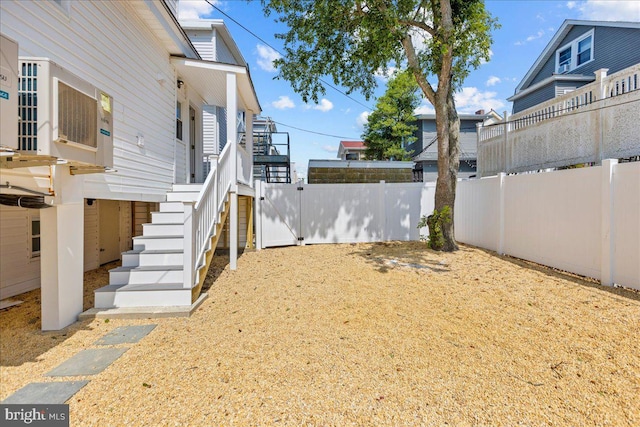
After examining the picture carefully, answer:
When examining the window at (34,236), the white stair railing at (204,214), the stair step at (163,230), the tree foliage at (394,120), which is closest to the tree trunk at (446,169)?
the white stair railing at (204,214)

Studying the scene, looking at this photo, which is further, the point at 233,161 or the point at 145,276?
the point at 233,161

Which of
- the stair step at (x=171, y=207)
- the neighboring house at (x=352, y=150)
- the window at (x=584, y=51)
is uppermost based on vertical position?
the window at (x=584, y=51)

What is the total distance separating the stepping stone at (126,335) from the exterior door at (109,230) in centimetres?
402

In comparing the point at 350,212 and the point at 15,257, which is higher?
the point at 350,212

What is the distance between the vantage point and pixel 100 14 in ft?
13.8

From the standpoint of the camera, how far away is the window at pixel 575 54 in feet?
43.9

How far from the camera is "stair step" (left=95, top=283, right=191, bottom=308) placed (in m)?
3.73

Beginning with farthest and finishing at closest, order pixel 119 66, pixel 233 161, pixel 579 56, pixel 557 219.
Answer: pixel 579 56, pixel 233 161, pixel 557 219, pixel 119 66

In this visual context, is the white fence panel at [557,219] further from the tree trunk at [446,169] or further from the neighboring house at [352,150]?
the neighboring house at [352,150]

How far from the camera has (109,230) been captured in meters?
6.68

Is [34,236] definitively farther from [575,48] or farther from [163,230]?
[575,48]

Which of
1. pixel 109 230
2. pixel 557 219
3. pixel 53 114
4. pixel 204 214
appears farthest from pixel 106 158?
pixel 557 219

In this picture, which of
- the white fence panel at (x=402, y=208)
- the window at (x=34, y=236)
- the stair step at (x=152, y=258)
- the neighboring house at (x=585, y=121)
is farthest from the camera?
the white fence panel at (x=402, y=208)

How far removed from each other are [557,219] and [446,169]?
2.36 meters
